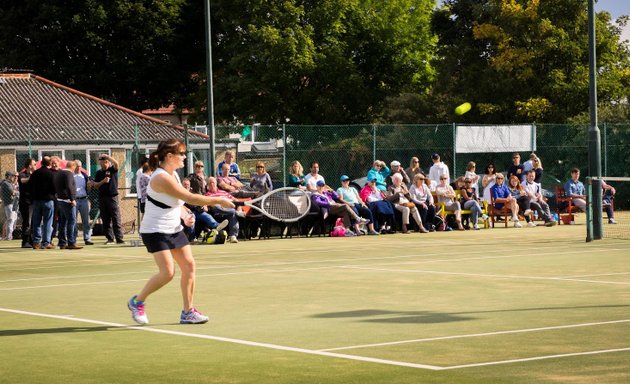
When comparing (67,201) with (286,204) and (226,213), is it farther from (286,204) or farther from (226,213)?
(286,204)

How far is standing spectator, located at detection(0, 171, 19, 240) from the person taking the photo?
27828 mm

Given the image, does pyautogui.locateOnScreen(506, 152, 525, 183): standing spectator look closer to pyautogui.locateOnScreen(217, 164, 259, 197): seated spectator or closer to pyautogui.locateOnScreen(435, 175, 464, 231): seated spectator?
pyautogui.locateOnScreen(435, 175, 464, 231): seated spectator

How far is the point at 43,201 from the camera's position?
23.4 meters

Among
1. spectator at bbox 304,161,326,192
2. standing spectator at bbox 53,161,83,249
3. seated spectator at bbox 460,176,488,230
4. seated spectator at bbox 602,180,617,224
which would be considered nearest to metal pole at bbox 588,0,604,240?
seated spectator at bbox 460,176,488,230

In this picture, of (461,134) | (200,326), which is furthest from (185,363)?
(461,134)

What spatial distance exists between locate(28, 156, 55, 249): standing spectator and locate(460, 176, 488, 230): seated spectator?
9473 mm

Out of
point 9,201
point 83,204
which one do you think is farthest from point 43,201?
point 9,201

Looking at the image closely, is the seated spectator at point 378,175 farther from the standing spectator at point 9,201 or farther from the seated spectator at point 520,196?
the standing spectator at point 9,201

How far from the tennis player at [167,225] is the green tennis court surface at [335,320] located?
28cm

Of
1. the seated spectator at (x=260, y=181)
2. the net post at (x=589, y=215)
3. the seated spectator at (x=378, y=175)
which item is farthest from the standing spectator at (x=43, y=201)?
the net post at (x=589, y=215)

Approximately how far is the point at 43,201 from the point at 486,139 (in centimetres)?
1422

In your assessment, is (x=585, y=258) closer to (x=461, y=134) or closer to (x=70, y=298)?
(x=70, y=298)

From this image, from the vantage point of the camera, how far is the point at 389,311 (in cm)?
1214

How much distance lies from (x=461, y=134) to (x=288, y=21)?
2534 centimetres
